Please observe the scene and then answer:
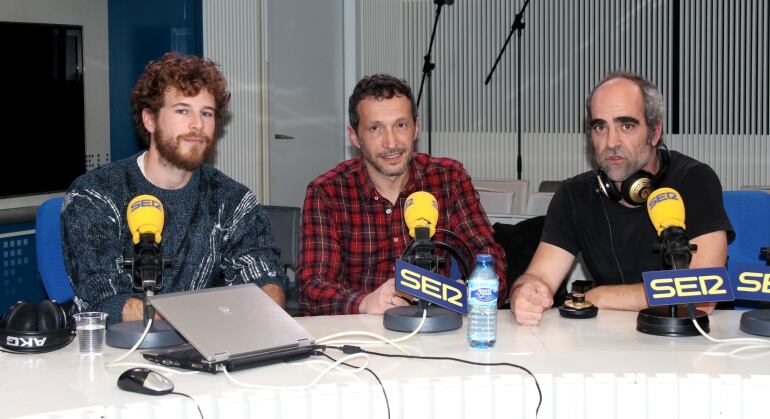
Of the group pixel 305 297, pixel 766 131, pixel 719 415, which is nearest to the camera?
pixel 719 415

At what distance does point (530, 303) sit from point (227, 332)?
791 millimetres

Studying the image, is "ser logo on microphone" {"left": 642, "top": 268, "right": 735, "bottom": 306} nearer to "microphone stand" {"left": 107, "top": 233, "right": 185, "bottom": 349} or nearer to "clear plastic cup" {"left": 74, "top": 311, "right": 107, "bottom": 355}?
"microphone stand" {"left": 107, "top": 233, "right": 185, "bottom": 349}

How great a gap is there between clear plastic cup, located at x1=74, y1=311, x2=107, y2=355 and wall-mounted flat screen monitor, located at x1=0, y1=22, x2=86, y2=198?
3.07 m

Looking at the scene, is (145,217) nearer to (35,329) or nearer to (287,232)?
(35,329)

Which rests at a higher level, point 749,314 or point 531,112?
point 531,112

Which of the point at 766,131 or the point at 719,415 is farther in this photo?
the point at 766,131

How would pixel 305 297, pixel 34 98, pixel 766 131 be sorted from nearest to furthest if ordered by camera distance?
pixel 305 297, pixel 34 98, pixel 766 131

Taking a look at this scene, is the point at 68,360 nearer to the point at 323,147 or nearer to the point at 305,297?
the point at 305,297

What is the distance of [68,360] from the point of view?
201 centimetres

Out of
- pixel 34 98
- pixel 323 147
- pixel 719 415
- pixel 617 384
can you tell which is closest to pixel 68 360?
pixel 617 384

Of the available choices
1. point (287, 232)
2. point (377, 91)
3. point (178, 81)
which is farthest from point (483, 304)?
point (287, 232)

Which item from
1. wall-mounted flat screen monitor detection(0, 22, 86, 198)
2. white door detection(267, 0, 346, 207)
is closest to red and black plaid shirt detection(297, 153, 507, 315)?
wall-mounted flat screen monitor detection(0, 22, 86, 198)

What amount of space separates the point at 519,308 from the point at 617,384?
1.63 feet

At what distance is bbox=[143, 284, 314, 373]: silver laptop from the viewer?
191 centimetres
